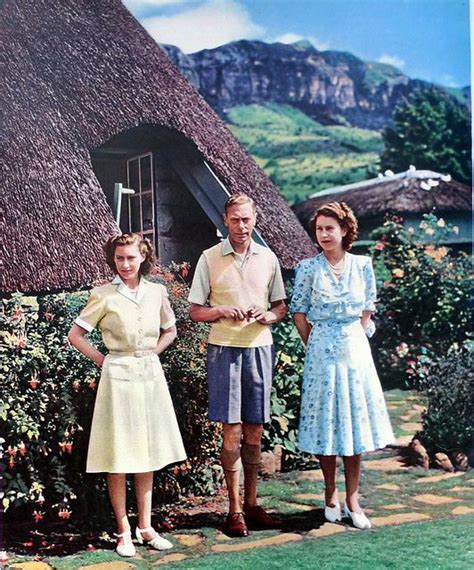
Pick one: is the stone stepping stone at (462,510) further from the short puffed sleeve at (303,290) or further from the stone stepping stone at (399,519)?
the short puffed sleeve at (303,290)

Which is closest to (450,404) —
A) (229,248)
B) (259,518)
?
(259,518)

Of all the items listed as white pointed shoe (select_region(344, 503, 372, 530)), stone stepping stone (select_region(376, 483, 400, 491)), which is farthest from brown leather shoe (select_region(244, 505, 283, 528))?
stone stepping stone (select_region(376, 483, 400, 491))

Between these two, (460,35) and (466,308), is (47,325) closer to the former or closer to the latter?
(466,308)

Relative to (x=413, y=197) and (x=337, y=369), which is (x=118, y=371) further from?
(x=413, y=197)

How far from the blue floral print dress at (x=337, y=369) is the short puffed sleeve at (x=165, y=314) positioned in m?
0.67

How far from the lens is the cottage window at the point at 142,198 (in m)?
4.44

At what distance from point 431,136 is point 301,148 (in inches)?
32.6

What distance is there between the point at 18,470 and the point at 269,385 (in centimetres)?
137

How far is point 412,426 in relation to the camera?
492 centimetres

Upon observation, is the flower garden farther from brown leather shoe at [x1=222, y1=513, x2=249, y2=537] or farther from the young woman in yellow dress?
brown leather shoe at [x1=222, y1=513, x2=249, y2=537]

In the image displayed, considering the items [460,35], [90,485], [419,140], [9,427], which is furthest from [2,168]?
[460,35]

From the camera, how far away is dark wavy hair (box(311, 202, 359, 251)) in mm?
4266

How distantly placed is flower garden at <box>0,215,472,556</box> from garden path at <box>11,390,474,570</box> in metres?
0.12

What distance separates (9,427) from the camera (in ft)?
13.1
